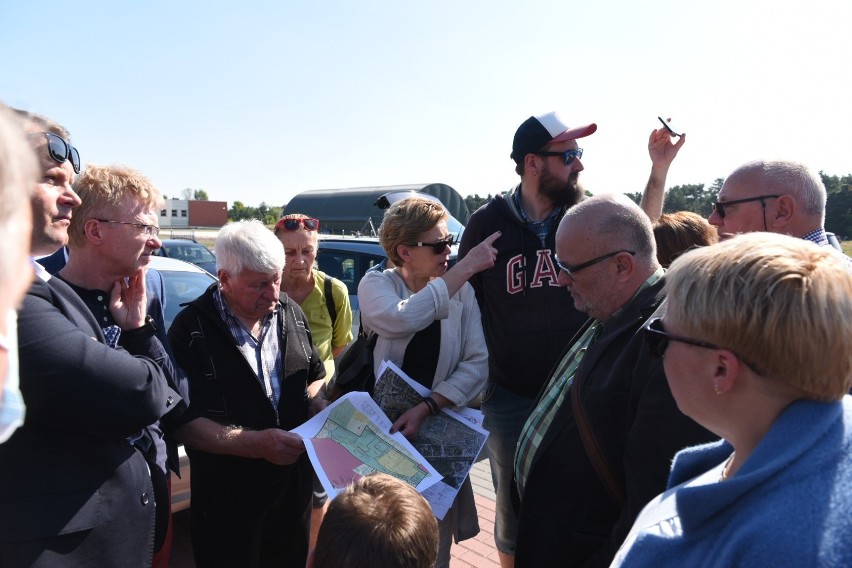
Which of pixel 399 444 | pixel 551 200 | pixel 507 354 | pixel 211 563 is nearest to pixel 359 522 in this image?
pixel 399 444

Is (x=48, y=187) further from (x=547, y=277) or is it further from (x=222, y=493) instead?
(x=547, y=277)

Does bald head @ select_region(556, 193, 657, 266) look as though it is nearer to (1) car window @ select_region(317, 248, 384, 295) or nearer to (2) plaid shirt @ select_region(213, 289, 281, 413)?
(2) plaid shirt @ select_region(213, 289, 281, 413)

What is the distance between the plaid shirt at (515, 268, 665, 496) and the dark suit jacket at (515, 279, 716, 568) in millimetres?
82

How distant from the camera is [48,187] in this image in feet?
5.66

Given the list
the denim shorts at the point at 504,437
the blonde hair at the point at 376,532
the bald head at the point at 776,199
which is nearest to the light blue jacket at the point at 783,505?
the blonde hair at the point at 376,532

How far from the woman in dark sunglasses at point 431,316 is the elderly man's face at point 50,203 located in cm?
124

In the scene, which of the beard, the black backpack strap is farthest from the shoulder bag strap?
the black backpack strap

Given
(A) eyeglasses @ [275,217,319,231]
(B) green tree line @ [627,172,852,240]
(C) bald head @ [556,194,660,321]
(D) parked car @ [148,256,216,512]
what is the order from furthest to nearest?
(B) green tree line @ [627,172,852,240], (D) parked car @ [148,256,216,512], (A) eyeglasses @ [275,217,319,231], (C) bald head @ [556,194,660,321]

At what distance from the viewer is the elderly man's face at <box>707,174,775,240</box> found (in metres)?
2.54

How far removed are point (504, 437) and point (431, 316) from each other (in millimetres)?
1004

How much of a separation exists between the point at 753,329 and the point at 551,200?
2.25 m

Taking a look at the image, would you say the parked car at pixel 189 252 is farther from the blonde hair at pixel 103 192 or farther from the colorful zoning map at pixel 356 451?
the colorful zoning map at pixel 356 451

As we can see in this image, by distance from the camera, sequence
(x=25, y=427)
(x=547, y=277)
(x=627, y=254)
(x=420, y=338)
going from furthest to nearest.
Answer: (x=547, y=277) < (x=420, y=338) < (x=627, y=254) < (x=25, y=427)

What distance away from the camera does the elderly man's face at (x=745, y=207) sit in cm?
254
